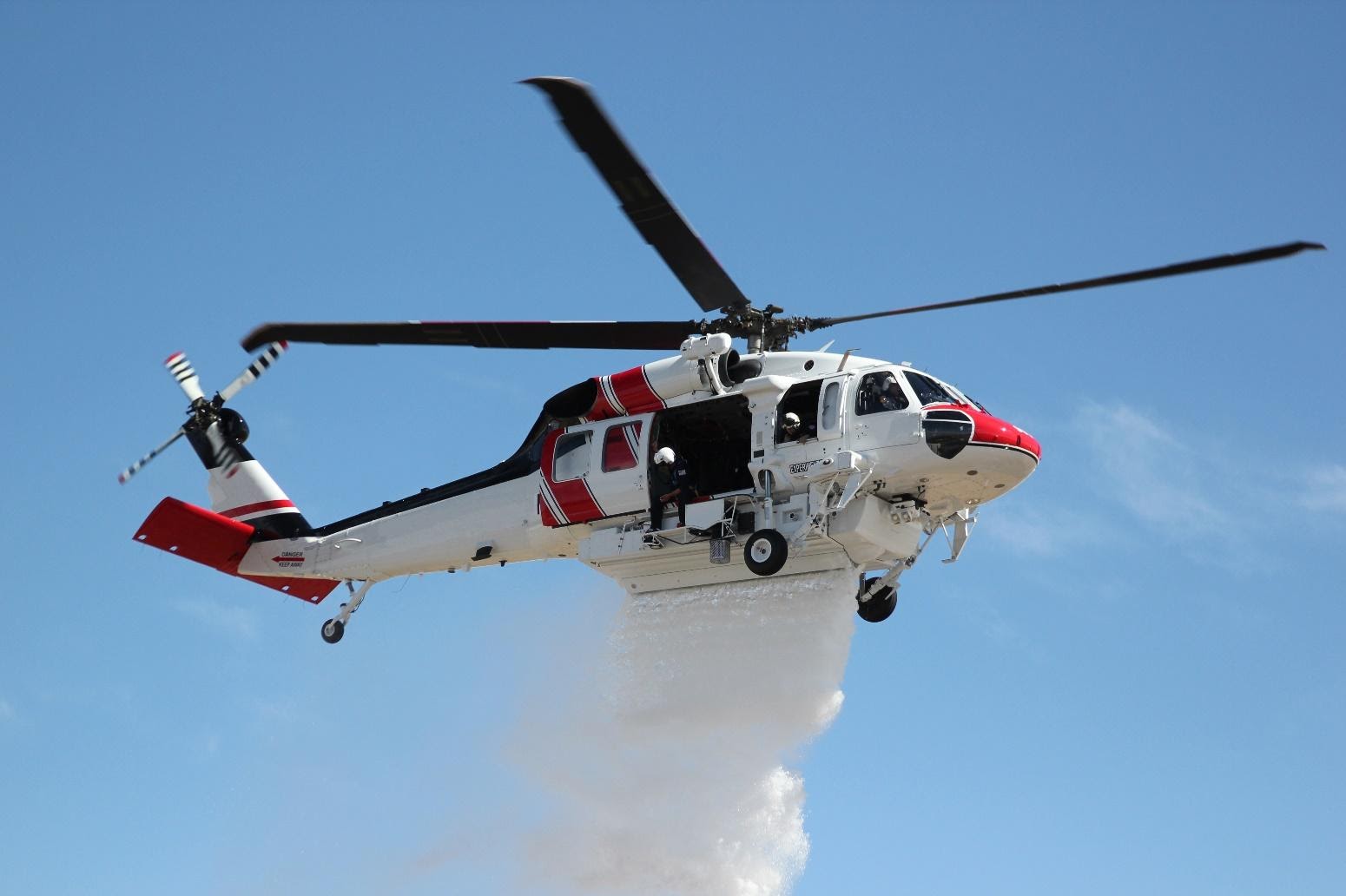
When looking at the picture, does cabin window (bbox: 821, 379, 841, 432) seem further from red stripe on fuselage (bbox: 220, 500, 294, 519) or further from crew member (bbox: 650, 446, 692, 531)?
red stripe on fuselage (bbox: 220, 500, 294, 519)

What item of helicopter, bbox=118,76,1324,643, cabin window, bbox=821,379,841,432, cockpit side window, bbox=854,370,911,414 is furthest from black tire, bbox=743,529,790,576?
cockpit side window, bbox=854,370,911,414

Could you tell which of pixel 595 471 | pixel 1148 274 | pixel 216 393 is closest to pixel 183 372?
pixel 216 393

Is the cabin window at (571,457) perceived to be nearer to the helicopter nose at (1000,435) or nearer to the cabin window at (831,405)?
the cabin window at (831,405)

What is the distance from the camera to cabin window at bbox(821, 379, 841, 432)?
16.6 m

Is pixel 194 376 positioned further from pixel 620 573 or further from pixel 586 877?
pixel 586 877

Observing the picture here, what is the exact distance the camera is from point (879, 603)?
1786 cm

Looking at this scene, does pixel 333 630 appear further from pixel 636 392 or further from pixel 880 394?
pixel 880 394

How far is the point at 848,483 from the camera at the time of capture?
16297 mm

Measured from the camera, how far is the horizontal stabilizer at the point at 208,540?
19.9 meters

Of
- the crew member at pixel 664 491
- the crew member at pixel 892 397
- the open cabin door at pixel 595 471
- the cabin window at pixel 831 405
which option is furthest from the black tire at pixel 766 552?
the crew member at pixel 892 397

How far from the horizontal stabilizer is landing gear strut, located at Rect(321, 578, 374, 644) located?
1.80ft

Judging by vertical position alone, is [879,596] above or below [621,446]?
below

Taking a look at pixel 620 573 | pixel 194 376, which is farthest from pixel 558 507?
pixel 194 376

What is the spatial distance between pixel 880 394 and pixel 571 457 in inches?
145
